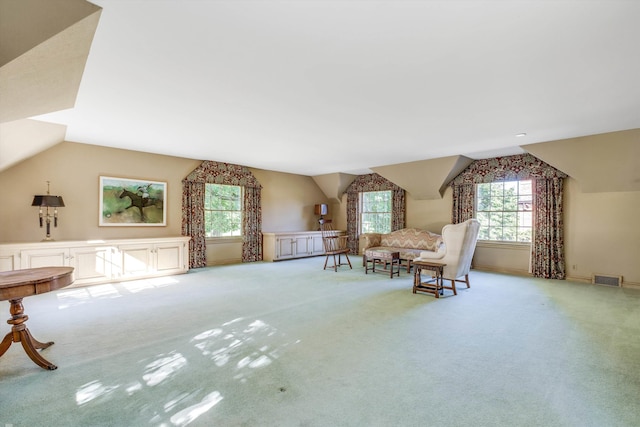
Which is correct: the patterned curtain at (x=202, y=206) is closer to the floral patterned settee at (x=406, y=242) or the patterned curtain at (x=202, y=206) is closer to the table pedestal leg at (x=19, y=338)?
the floral patterned settee at (x=406, y=242)

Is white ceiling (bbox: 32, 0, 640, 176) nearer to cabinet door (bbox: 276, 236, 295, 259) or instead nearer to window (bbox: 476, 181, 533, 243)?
window (bbox: 476, 181, 533, 243)

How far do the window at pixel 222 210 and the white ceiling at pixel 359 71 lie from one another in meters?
2.43

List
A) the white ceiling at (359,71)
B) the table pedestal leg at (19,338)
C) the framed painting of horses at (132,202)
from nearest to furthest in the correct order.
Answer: the white ceiling at (359,71), the table pedestal leg at (19,338), the framed painting of horses at (132,202)

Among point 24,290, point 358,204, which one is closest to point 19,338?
point 24,290

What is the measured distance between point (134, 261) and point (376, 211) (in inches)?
251

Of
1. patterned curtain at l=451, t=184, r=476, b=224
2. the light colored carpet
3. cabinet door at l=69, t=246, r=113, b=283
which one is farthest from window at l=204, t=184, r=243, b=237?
patterned curtain at l=451, t=184, r=476, b=224

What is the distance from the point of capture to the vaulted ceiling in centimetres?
191

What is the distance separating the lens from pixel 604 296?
455 cm

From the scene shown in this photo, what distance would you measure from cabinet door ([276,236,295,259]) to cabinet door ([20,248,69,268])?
4408 millimetres

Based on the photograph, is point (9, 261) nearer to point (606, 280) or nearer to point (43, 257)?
point (43, 257)

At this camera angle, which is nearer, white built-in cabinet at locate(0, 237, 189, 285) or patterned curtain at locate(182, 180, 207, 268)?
white built-in cabinet at locate(0, 237, 189, 285)

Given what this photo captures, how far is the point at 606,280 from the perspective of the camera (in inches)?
212

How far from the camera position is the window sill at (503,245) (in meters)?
6.26

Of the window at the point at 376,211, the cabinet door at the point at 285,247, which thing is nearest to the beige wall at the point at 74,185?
the cabinet door at the point at 285,247
